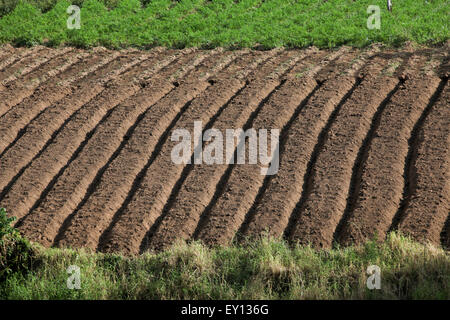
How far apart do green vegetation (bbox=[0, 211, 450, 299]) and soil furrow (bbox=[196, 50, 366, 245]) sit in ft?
2.13

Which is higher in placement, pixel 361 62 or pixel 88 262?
pixel 361 62

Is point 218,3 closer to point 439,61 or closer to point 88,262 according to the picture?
point 439,61

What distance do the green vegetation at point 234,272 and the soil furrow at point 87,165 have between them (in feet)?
3.11

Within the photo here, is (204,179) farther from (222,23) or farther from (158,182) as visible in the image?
(222,23)

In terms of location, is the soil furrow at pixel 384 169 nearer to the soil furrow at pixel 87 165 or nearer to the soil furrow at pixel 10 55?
the soil furrow at pixel 87 165

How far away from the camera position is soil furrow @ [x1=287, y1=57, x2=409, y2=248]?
7.40 metres

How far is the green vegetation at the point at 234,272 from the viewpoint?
582 centimetres

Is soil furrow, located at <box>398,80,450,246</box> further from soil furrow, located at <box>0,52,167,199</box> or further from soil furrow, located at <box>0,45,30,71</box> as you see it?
soil furrow, located at <box>0,45,30,71</box>

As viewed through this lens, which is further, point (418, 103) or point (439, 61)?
point (439, 61)

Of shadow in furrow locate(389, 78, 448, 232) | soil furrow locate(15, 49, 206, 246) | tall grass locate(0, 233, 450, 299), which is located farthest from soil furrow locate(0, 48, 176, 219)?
shadow in furrow locate(389, 78, 448, 232)

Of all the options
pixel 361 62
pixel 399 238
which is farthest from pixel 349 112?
pixel 399 238

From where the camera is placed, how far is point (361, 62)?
40.2 ft

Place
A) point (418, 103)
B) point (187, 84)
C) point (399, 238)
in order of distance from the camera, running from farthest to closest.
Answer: point (187, 84)
point (418, 103)
point (399, 238)
